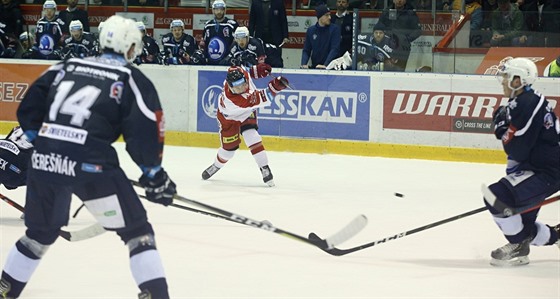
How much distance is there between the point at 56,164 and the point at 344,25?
721cm

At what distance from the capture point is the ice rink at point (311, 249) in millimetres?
4676

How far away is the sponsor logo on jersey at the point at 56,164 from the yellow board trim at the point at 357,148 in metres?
6.46

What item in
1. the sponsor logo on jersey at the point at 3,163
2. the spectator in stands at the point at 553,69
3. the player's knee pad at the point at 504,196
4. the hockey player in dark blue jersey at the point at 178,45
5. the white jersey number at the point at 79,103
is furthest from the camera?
the hockey player in dark blue jersey at the point at 178,45

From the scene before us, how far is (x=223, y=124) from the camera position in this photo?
834 cm

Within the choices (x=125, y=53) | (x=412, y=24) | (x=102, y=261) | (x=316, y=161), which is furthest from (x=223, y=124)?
(x=125, y=53)

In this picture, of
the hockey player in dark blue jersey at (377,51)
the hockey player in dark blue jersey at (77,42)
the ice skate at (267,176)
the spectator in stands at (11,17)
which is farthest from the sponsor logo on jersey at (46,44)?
the ice skate at (267,176)

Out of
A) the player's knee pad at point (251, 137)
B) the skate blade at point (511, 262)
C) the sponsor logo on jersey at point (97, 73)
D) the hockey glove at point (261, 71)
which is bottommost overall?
the skate blade at point (511, 262)

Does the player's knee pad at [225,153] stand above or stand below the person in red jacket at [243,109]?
below

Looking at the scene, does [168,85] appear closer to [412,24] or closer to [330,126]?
[330,126]

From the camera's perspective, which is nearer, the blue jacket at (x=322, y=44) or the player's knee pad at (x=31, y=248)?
the player's knee pad at (x=31, y=248)

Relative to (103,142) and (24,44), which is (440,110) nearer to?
(24,44)

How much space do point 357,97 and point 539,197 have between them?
4.93 meters

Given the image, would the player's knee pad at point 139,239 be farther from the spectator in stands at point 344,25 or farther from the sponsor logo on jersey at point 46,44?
the sponsor logo on jersey at point 46,44

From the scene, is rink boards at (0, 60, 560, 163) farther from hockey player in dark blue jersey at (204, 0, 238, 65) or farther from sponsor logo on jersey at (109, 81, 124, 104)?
sponsor logo on jersey at (109, 81, 124, 104)
